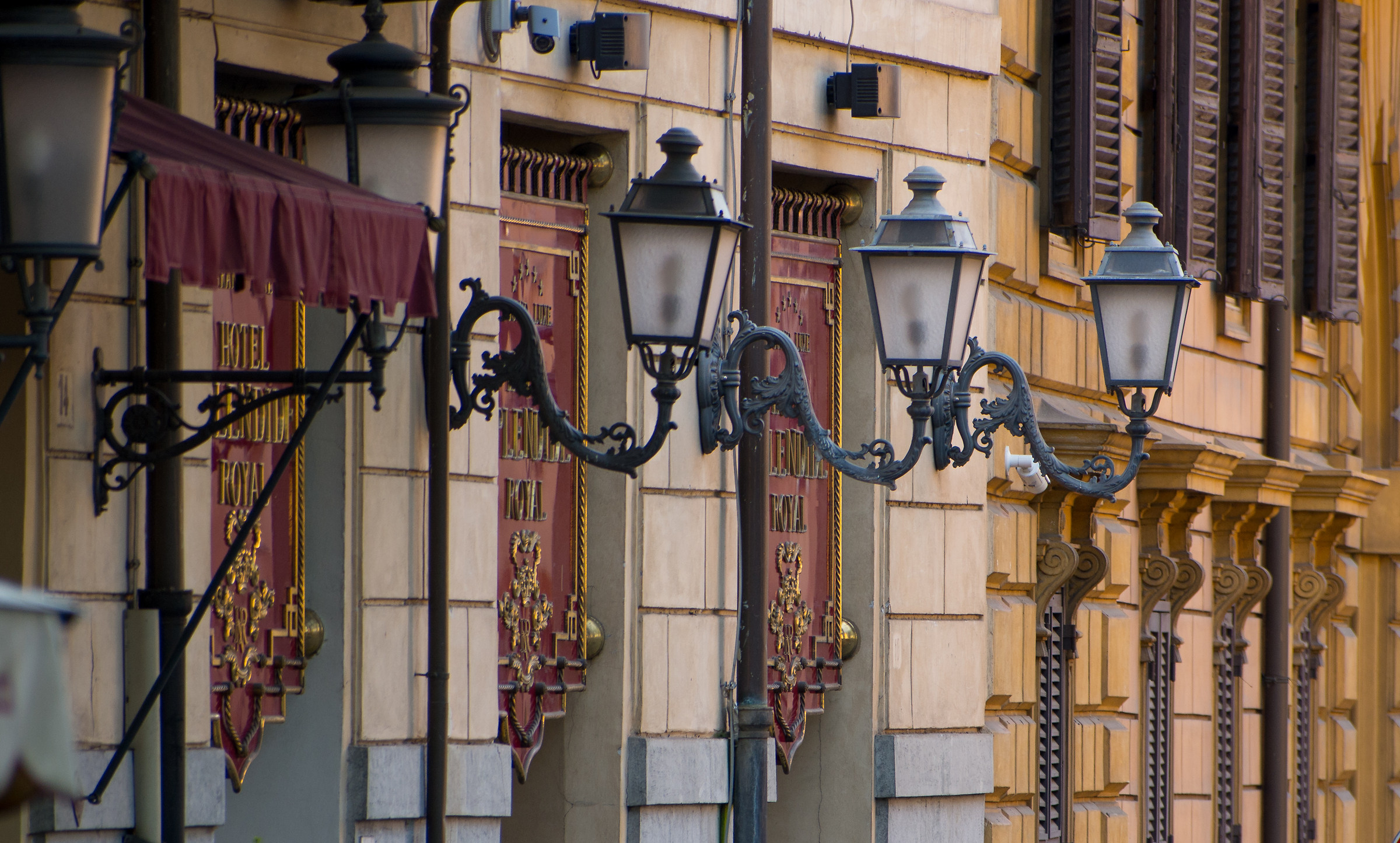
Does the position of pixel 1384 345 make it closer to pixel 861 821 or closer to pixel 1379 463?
pixel 1379 463

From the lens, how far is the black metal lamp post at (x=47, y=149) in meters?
5.72

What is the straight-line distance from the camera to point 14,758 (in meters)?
3.72

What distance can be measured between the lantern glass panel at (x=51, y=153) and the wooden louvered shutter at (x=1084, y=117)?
7.77m

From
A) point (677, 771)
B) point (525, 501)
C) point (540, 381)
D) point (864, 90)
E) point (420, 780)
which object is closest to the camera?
point (540, 381)

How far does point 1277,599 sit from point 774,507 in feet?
23.8

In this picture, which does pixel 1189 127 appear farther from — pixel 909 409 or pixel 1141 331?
pixel 909 409

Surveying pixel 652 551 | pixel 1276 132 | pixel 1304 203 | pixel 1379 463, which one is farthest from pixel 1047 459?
pixel 1379 463

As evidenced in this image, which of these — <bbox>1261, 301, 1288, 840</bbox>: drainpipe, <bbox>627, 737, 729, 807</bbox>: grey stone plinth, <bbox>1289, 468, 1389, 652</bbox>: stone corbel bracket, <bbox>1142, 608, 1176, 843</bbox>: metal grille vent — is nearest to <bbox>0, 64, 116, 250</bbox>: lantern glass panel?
<bbox>627, 737, 729, 807</bbox>: grey stone plinth

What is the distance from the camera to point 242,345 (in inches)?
316

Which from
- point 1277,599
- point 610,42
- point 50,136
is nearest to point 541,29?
point 610,42

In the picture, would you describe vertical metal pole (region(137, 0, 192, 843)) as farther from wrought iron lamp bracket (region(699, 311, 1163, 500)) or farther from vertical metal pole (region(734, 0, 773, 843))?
vertical metal pole (region(734, 0, 773, 843))

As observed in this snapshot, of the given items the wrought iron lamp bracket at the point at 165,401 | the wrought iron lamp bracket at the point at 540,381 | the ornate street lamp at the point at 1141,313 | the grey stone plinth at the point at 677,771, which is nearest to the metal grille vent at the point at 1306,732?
the grey stone plinth at the point at 677,771

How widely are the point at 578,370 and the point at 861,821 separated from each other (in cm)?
241

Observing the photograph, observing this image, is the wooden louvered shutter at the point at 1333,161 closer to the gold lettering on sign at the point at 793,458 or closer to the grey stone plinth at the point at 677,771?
the gold lettering on sign at the point at 793,458
